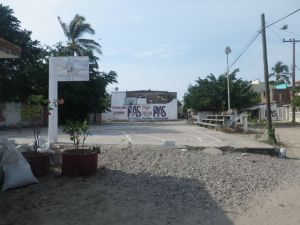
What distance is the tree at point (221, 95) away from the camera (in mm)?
44562

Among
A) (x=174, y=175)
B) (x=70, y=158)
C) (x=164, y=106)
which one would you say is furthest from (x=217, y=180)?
(x=164, y=106)

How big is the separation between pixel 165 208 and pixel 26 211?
2.27 meters

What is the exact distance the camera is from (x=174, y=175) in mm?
10617

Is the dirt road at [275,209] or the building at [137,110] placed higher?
the building at [137,110]

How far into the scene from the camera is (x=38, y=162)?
1006cm

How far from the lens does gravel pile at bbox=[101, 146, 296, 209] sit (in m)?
A: 9.04

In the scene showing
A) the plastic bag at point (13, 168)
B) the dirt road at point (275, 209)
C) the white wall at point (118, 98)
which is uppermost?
the white wall at point (118, 98)

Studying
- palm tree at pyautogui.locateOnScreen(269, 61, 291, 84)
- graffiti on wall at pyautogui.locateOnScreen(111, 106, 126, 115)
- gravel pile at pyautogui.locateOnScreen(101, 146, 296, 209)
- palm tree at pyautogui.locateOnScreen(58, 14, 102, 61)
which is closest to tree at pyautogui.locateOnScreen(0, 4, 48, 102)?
palm tree at pyautogui.locateOnScreen(58, 14, 102, 61)

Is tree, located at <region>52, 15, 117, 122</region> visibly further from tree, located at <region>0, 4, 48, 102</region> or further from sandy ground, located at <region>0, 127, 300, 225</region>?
sandy ground, located at <region>0, 127, 300, 225</region>

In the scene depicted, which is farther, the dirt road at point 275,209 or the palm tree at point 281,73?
the palm tree at point 281,73

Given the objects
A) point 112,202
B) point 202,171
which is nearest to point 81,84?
point 202,171

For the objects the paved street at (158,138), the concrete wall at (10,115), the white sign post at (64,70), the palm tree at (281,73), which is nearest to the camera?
the white sign post at (64,70)

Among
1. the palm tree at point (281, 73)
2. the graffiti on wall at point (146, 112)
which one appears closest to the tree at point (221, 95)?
the graffiti on wall at point (146, 112)

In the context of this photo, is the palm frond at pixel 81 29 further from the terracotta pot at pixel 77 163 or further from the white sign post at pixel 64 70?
the terracotta pot at pixel 77 163
